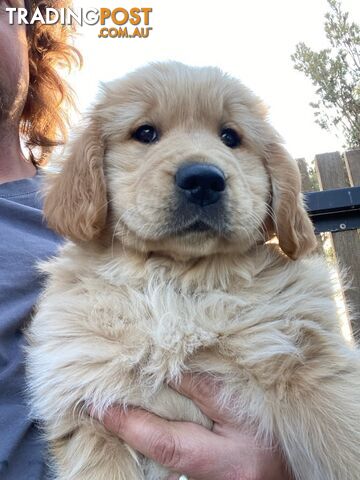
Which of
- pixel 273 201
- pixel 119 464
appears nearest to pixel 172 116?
pixel 273 201

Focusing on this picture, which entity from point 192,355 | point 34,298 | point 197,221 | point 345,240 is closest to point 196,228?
point 197,221

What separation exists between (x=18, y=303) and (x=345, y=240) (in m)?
2.07

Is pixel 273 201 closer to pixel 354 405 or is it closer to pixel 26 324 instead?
pixel 354 405

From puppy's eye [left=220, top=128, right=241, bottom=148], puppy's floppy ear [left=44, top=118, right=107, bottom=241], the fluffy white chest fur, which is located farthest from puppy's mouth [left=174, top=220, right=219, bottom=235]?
puppy's eye [left=220, top=128, right=241, bottom=148]

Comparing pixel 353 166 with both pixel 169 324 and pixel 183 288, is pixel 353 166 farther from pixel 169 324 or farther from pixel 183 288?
pixel 169 324

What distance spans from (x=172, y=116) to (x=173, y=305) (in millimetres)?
699

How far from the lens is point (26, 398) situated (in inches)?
71.1

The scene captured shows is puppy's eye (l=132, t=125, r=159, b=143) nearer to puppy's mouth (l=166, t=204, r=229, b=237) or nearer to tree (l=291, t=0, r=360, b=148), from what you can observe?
puppy's mouth (l=166, t=204, r=229, b=237)

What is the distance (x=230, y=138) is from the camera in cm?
202

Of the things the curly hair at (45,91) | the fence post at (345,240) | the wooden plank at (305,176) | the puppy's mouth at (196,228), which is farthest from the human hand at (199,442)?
the wooden plank at (305,176)

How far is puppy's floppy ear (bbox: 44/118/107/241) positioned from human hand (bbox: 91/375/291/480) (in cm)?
64

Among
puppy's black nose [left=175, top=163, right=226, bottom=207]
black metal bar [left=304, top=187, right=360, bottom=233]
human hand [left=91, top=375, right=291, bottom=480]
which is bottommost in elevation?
human hand [left=91, top=375, right=291, bottom=480]

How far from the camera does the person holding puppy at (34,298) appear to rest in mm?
1575

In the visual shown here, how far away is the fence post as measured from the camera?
3174mm
